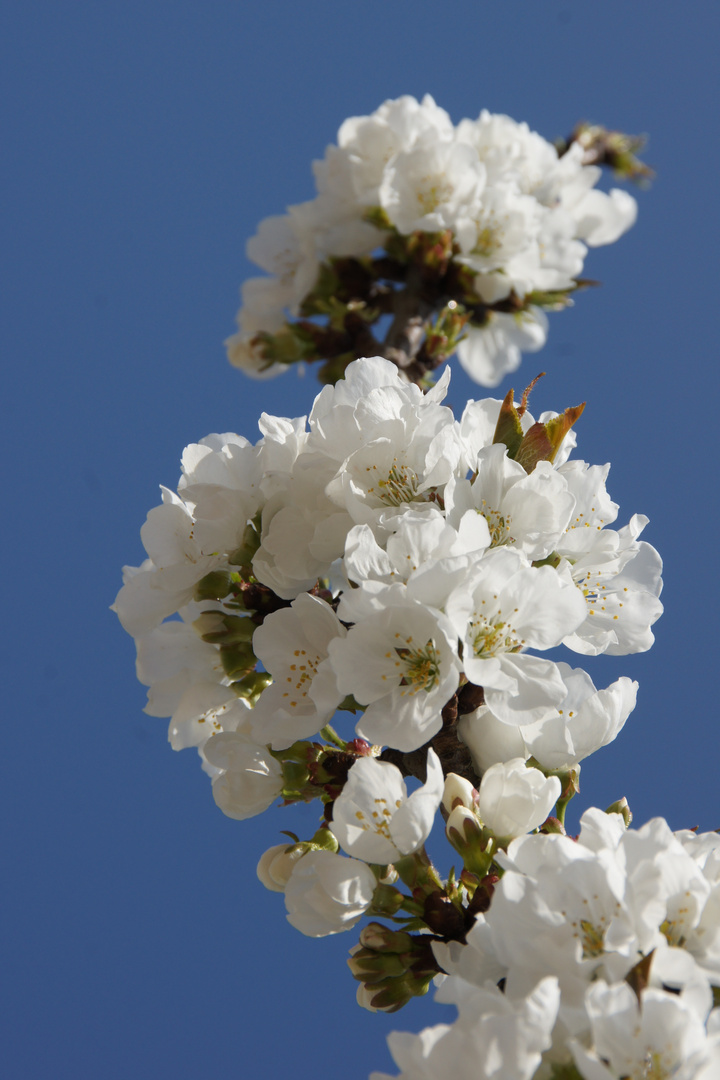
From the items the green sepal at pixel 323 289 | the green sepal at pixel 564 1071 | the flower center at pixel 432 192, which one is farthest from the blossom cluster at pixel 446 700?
the green sepal at pixel 323 289

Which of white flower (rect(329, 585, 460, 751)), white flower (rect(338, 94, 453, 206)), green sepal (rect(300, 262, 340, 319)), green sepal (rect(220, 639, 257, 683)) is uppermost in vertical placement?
white flower (rect(338, 94, 453, 206))

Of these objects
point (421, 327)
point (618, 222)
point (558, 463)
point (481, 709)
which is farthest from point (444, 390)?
point (618, 222)

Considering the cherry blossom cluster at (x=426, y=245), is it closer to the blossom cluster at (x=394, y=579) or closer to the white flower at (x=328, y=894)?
the blossom cluster at (x=394, y=579)

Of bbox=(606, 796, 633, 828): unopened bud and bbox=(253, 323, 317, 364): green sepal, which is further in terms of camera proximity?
bbox=(253, 323, 317, 364): green sepal

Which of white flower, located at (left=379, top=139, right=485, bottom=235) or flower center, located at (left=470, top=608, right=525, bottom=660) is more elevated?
white flower, located at (left=379, top=139, right=485, bottom=235)

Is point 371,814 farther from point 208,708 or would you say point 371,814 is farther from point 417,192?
point 417,192

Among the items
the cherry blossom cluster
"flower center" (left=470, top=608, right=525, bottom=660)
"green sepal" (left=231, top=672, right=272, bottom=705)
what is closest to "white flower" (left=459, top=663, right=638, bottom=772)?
"flower center" (left=470, top=608, right=525, bottom=660)

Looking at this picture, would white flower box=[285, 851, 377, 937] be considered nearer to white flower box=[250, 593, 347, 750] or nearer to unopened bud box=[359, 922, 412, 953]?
unopened bud box=[359, 922, 412, 953]
